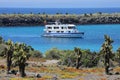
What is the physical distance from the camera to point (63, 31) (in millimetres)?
161625

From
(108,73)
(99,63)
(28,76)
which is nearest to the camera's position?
(28,76)

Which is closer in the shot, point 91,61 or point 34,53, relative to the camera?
point 91,61

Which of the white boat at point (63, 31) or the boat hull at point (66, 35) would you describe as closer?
the boat hull at point (66, 35)

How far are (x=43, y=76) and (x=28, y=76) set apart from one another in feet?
5.82

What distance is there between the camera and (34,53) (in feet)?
279

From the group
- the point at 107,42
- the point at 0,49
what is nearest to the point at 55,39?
the point at 0,49

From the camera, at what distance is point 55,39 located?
155375mm

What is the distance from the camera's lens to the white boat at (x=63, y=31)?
158 m

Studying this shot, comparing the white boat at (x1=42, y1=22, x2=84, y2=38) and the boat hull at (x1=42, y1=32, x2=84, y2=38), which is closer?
the boat hull at (x1=42, y1=32, x2=84, y2=38)

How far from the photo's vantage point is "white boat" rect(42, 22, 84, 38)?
15850cm

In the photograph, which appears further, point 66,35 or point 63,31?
point 63,31

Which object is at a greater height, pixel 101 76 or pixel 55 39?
pixel 55 39

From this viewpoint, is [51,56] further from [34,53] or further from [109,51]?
[109,51]

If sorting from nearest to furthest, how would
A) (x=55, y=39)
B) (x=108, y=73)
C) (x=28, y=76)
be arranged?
(x=28, y=76) → (x=108, y=73) → (x=55, y=39)
